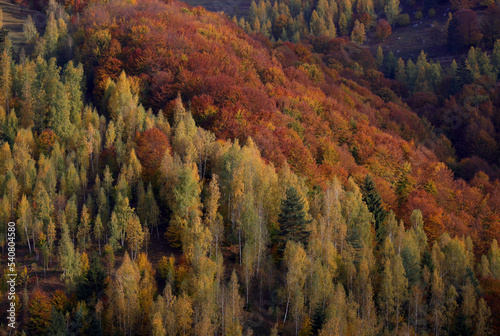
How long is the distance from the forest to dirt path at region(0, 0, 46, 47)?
13.1 feet

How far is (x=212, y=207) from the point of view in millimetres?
67062

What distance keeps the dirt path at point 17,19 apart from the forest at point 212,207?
3.98 m

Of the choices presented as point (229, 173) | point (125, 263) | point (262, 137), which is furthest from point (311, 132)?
A: point (125, 263)

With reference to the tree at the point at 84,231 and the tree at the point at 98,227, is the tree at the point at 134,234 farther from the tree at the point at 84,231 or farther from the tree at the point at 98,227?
the tree at the point at 84,231

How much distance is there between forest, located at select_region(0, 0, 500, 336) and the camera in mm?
59062

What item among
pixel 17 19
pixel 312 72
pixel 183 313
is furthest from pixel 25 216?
pixel 312 72

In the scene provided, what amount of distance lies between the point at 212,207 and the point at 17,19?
104 m

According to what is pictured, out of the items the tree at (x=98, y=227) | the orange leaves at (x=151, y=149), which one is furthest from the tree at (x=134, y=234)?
the orange leaves at (x=151, y=149)

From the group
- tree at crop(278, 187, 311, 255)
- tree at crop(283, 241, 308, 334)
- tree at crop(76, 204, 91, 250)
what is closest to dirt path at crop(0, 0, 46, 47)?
tree at crop(76, 204, 91, 250)

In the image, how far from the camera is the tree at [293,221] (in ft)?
223

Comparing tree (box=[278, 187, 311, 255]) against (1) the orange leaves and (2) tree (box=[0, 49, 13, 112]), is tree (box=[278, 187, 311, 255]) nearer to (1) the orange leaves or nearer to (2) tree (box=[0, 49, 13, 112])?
(1) the orange leaves

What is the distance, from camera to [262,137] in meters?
91.1

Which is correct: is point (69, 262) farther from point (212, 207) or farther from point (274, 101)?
point (274, 101)

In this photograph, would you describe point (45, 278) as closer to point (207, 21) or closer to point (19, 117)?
point (19, 117)
